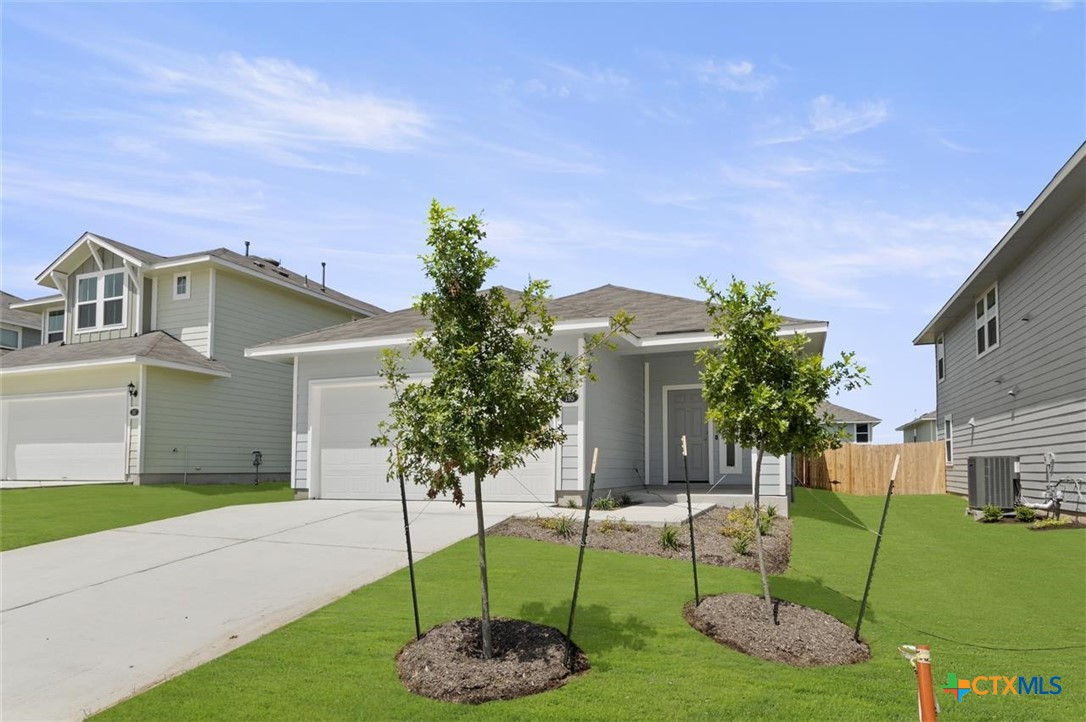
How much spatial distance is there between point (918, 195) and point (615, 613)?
369 inches

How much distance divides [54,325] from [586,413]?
68.9ft

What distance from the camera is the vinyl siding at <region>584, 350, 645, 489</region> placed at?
1291 cm

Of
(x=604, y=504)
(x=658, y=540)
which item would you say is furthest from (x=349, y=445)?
(x=658, y=540)

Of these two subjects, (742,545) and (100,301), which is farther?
(100,301)

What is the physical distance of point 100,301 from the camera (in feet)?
66.5

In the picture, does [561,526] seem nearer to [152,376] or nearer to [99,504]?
[99,504]

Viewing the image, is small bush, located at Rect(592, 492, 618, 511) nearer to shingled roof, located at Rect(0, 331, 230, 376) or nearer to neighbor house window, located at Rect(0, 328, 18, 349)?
shingled roof, located at Rect(0, 331, 230, 376)

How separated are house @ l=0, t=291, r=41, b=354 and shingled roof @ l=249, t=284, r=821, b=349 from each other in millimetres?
16674

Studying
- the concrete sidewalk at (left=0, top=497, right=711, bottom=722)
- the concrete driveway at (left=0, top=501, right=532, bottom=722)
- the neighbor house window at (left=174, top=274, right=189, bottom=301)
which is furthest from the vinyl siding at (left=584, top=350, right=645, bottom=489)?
the neighbor house window at (left=174, top=274, right=189, bottom=301)

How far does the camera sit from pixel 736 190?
1197 centimetres

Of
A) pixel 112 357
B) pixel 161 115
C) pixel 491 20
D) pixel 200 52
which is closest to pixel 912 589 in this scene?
pixel 491 20

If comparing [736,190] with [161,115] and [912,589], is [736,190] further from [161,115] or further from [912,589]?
[161,115]

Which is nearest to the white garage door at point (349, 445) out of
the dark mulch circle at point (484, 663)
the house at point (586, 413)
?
the house at point (586, 413)

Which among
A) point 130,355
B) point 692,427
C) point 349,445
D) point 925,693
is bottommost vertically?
point 925,693
